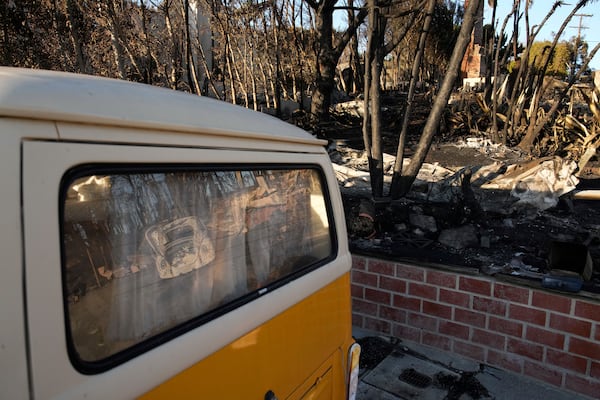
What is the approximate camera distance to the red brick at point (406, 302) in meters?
3.51

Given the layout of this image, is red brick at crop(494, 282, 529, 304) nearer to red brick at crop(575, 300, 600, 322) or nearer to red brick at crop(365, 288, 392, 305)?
red brick at crop(575, 300, 600, 322)

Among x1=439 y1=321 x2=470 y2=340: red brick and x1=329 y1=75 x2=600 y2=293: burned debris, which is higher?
x1=329 y1=75 x2=600 y2=293: burned debris

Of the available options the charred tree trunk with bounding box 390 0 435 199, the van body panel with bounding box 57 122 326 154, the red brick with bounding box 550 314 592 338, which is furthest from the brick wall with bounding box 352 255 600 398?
the van body panel with bounding box 57 122 326 154

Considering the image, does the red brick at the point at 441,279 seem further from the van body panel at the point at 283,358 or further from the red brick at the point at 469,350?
the van body panel at the point at 283,358

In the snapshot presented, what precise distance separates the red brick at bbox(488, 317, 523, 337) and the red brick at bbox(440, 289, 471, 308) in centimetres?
22

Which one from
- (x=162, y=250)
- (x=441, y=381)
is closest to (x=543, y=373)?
(x=441, y=381)

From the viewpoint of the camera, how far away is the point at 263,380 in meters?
1.39

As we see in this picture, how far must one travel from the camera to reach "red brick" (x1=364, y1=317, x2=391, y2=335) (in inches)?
146

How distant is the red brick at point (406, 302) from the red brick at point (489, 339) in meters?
0.49

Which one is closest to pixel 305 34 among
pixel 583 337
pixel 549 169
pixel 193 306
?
pixel 549 169

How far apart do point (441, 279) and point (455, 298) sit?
19 cm

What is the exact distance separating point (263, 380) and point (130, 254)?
0.65 metres

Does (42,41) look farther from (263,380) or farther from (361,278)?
(263,380)

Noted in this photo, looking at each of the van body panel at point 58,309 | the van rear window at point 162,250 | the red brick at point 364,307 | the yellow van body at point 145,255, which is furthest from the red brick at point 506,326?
the van body panel at point 58,309
